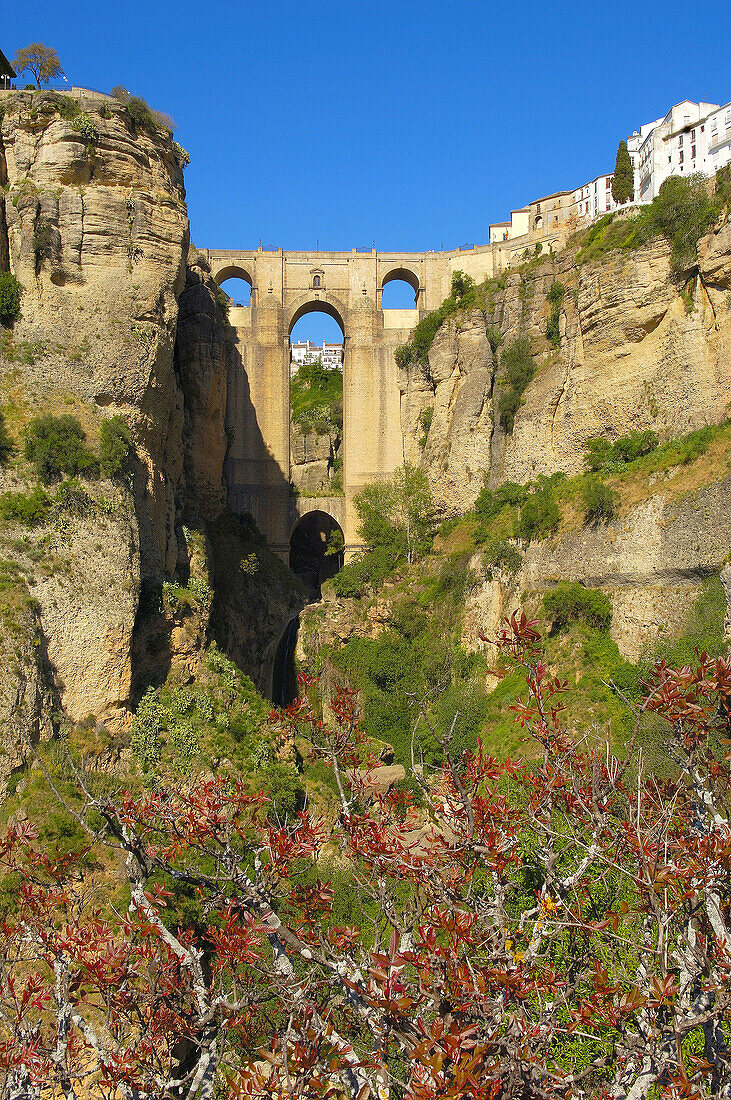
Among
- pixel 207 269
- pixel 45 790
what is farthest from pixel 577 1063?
pixel 207 269

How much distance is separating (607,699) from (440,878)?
14189 millimetres

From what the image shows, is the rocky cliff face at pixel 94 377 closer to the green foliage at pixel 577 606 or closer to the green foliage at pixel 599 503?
the green foliage at pixel 577 606

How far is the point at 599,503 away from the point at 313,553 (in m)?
21.5

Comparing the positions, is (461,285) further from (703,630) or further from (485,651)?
(703,630)

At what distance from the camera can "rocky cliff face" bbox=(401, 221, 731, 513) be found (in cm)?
2127

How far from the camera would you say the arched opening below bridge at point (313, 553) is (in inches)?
1567

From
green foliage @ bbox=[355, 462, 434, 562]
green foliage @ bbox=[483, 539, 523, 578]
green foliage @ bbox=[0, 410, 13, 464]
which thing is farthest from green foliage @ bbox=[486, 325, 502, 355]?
green foliage @ bbox=[0, 410, 13, 464]

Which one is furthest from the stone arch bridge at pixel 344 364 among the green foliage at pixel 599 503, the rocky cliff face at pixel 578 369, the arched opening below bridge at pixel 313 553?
the green foliage at pixel 599 503

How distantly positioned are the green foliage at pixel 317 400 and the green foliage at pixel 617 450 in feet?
47.3

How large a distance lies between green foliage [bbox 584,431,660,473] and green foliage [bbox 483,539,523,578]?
331cm

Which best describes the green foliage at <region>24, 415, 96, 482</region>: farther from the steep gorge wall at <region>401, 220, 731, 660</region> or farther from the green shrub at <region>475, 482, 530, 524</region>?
the green shrub at <region>475, 482, 530, 524</region>

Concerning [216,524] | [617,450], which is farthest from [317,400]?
[617,450]

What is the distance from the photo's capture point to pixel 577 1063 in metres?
7.73

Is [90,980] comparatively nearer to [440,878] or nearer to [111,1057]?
[111,1057]
